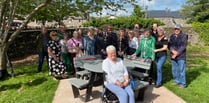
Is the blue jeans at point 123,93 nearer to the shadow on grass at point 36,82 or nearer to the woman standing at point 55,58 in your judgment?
the woman standing at point 55,58

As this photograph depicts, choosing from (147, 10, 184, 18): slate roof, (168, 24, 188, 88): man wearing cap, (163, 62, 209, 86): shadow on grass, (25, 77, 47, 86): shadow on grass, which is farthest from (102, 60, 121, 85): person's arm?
(147, 10, 184, 18): slate roof

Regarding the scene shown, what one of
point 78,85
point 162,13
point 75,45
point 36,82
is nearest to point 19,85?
point 36,82

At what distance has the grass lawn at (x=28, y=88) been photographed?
6754mm

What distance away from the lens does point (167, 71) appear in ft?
31.5

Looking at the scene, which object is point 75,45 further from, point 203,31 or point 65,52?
point 203,31

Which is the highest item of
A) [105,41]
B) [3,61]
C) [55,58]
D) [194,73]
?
[105,41]

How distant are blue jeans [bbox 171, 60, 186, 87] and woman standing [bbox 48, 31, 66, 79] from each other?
3366 millimetres

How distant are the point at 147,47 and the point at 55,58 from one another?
9.17ft

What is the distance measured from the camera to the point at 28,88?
7754 mm

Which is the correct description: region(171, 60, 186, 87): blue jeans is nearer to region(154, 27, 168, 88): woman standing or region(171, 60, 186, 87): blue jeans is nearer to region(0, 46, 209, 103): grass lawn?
region(0, 46, 209, 103): grass lawn

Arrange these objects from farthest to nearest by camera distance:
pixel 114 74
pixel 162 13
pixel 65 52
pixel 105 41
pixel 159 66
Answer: pixel 162 13, pixel 65 52, pixel 105 41, pixel 159 66, pixel 114 74

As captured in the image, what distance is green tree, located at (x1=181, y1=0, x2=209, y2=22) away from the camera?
38.1 metres

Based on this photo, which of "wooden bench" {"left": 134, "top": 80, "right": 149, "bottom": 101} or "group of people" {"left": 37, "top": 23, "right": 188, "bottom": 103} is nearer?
"wooden bench" {"left": 134, "top": 80, "right": 149, "bottom": 101}

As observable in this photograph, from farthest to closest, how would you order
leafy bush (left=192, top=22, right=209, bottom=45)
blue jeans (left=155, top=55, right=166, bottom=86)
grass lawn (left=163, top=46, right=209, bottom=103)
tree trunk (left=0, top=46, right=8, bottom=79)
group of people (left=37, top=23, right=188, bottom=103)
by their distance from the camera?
leafy bush (left=192, top=22, right=209, bottom=45)
tree trunk (left=0, top=46, right=8, bottom=79)
blue jeans (left=155, top=55, right=166, bottom=86)
group of people (left=37, top=23, right=188, bottom=103)
grass lawn (left=163, top=46, right=209, bottom=103)
